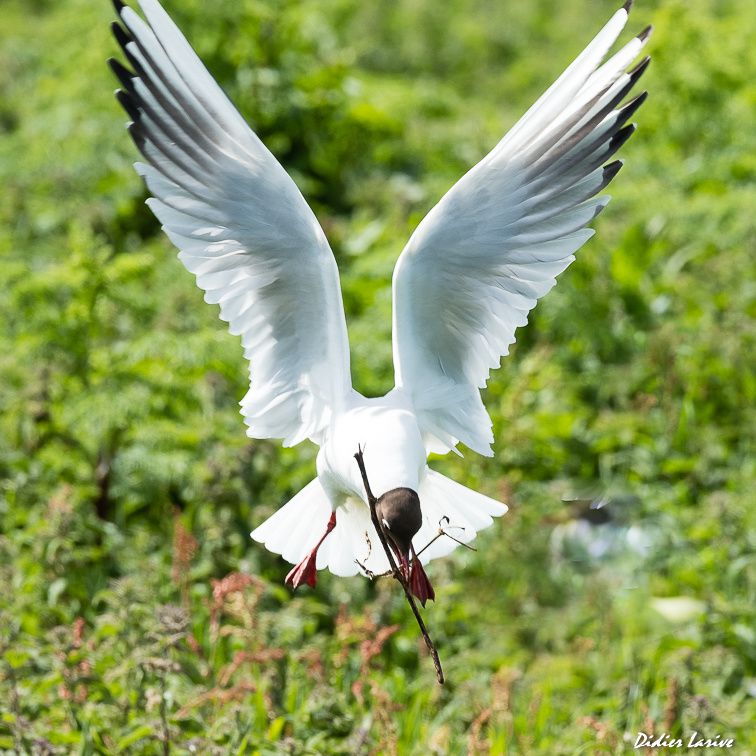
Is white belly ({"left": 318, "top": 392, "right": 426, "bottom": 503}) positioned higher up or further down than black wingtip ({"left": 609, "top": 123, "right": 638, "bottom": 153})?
further down

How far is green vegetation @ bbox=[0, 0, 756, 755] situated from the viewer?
3.63 m

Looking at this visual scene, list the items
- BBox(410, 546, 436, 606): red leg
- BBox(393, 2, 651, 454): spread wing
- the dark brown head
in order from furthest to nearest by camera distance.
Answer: BBox(393, 2, 651, 454): spread wing, BBox(410, 546, 436, 606): red leg, the dark brown head

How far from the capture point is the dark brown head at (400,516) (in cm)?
291

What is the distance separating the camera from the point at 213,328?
5.41 m

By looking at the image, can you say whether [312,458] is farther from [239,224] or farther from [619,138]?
[619,138]

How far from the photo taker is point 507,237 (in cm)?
356

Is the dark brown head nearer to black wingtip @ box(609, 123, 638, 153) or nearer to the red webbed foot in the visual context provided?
the red webbed foot

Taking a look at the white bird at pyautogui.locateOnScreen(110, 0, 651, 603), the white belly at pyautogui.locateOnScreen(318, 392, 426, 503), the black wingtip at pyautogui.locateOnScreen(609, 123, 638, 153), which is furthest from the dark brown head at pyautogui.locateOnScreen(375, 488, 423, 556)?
the black wingtip at pyautogui.locateOnScreen(609, 123, 638, 153)

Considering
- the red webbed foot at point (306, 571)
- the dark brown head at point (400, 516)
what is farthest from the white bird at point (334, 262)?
the dark brown head at point (400, 516)

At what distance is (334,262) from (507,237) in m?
0.52

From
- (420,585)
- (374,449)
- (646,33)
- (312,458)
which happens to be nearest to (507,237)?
(646,33)

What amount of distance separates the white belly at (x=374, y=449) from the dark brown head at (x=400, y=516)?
2.9 inches

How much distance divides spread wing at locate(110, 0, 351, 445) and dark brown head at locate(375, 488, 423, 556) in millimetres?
614

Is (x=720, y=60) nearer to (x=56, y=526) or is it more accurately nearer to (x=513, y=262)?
(x=513, y=262)
